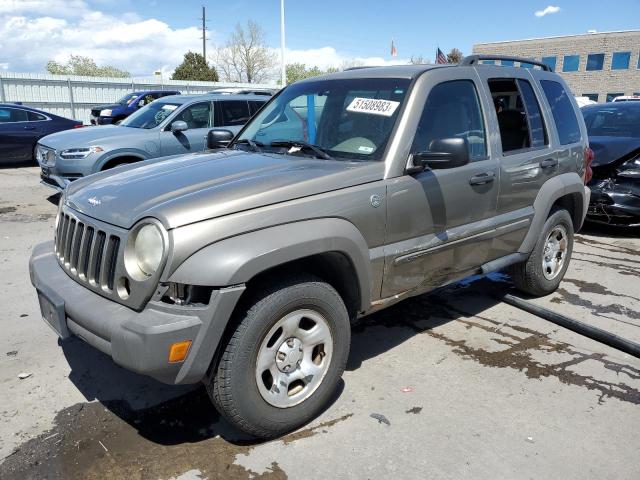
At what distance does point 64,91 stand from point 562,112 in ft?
77.0

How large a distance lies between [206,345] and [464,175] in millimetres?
2083

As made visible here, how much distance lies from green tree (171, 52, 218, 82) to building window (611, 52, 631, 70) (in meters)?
37.7

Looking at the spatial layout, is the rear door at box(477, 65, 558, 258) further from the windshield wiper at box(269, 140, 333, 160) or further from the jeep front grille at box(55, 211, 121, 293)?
the jeep front grille at box(55, 211, 121, 293)

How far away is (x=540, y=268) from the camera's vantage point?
4652 mm

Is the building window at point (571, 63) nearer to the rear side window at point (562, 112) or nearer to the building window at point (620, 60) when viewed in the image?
the building window at point (620, 60)

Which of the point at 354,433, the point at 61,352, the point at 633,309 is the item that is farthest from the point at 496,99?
the point at 61,352

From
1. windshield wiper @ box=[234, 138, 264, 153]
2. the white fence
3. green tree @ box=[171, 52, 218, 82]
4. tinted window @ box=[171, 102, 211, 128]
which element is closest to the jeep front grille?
windshield wiper @ box=[234, 138, 264, 153]

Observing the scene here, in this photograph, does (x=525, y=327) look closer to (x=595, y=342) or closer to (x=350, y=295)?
(x=595, y=342)

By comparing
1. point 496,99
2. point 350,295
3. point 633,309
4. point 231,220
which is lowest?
point 633,309

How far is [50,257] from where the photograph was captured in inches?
126

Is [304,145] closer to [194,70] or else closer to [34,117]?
[34,117]

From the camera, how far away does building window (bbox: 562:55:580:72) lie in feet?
174

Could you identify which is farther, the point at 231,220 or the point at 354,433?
the point at 354,433

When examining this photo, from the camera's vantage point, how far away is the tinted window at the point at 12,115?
1239cm
